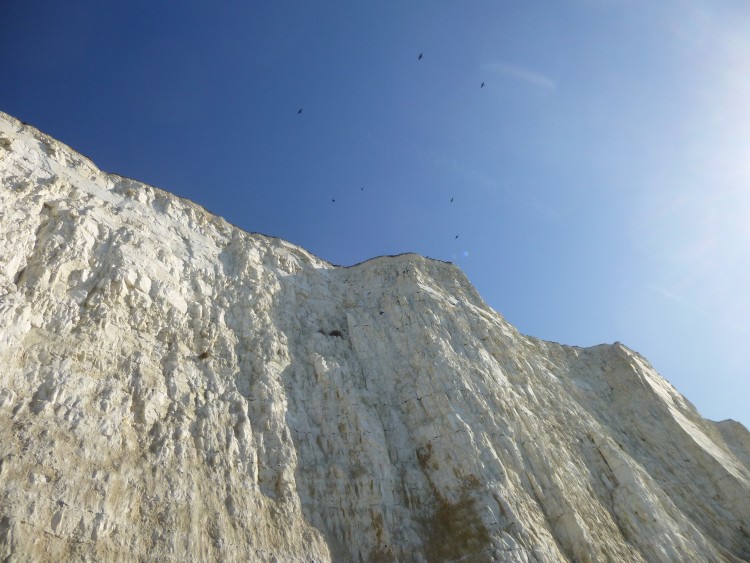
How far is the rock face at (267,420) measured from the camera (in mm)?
12758

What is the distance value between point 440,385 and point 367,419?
361 cm

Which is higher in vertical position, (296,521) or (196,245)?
(196,245)

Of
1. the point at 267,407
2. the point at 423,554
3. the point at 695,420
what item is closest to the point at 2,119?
the point at 267,407

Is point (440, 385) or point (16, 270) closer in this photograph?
point (16, 270)

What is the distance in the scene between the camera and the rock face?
41.9ft

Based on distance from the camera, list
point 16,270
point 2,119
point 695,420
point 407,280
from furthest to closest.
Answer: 1. point 695,420
2. point 407,280
3. point 2,119
4. point 16,270

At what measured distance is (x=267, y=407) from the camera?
17.8m

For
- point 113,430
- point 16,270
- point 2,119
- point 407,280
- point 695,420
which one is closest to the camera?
point 113,430

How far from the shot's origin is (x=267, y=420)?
57.2 feet

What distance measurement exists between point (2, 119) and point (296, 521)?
1758cm

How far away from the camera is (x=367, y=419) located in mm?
19359

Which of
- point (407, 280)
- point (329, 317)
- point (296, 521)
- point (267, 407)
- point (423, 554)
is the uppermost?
point (407, 280)

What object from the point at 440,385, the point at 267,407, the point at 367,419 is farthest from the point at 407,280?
the point at 267,407

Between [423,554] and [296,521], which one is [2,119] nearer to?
[296,521]
